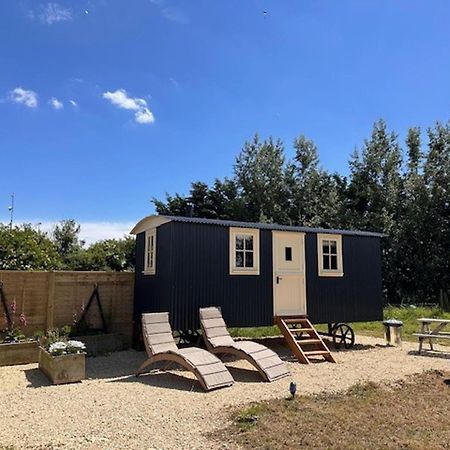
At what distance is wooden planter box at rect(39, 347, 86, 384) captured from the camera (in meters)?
6.35

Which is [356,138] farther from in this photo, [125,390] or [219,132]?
[125,390]

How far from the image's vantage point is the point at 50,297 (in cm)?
903

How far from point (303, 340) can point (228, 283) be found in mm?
2037

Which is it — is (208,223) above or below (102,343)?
above

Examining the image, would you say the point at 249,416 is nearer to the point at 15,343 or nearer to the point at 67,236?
the point at 15,343

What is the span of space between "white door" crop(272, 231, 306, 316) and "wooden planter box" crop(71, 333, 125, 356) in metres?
3.69

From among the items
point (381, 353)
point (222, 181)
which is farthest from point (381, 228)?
point (381, 353)

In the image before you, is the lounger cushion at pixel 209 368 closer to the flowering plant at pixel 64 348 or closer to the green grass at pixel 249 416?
the green grass at pixel 249 416

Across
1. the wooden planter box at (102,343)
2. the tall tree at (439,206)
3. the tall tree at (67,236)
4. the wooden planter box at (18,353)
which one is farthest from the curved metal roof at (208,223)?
the tall tree at (67,236)

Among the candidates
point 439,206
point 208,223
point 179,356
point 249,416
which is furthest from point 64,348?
point 439,206

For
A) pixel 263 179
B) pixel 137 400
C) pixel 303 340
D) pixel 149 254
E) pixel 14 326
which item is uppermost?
pixel 263 179

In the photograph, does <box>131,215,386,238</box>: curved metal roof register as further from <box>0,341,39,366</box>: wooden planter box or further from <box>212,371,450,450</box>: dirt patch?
<box>212,371,450,450</box>: dirt patch

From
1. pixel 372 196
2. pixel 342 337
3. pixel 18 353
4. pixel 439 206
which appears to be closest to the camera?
pixel 18 353

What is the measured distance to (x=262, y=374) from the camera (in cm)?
664
